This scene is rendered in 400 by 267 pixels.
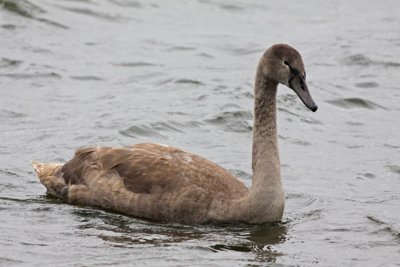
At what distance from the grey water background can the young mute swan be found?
0.18 metres

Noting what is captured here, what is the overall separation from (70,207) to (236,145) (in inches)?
148

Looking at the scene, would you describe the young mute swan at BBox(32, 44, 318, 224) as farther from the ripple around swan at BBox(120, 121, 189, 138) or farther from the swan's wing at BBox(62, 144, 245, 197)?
the ripple around swan at BBox(120, 121, 189, 138)

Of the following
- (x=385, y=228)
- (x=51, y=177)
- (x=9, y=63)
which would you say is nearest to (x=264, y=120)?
(x=385, y=228)

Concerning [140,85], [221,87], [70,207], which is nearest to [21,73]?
[140,85]

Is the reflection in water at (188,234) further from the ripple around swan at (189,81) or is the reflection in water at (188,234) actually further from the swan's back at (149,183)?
the ripple around swan at (189,81)

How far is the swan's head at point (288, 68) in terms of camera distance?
11.6m

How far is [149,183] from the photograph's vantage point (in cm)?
1206

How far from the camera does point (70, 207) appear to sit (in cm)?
1255

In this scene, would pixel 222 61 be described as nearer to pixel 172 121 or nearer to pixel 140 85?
pixel 140 85

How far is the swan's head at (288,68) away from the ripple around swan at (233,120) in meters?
4.76

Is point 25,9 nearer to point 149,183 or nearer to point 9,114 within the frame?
A: point 9,114

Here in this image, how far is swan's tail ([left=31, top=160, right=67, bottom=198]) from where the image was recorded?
1298cm

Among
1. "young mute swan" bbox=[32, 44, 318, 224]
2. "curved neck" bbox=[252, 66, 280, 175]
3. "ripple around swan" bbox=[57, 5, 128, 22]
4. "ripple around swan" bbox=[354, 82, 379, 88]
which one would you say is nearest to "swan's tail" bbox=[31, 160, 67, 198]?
"young mute swan" bbox=[32, 44, 318, 224]

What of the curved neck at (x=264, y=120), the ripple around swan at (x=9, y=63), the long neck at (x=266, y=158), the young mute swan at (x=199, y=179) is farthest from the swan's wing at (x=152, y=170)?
the ripple around swan at (x=9, y=63)
